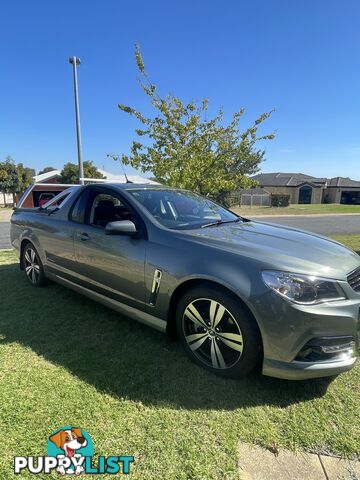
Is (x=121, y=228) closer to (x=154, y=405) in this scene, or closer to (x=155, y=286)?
(x=155, y=286)

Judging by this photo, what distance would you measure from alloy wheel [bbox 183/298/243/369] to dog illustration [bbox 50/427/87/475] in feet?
3.66

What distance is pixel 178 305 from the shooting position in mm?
2865

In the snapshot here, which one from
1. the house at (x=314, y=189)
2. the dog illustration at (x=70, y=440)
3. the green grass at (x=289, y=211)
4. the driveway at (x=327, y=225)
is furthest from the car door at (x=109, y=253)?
the house at (x=314, y=189)

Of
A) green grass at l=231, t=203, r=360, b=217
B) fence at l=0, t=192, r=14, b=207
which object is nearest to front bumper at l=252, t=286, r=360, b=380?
green grass at l=231, t=203, r=360, b=217

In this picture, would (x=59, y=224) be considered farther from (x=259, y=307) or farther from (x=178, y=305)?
(x=259, y=307)

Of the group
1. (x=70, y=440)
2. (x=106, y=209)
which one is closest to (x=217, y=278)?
(x=70, y=440)

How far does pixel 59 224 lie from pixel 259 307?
293 centimetres

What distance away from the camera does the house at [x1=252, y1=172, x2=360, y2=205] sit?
54500 mm

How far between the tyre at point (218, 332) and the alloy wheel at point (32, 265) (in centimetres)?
291

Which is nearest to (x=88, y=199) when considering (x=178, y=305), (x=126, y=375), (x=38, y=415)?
(x=178, y=305)

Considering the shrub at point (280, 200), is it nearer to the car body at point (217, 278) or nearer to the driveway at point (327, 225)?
the driveway at point (327, 225)

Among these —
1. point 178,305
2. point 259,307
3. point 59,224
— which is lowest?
point 178,305

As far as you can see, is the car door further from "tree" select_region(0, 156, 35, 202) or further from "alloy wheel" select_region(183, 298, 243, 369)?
"tree" select_region(0, 156, 35, 202)

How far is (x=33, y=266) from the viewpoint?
496 cm
